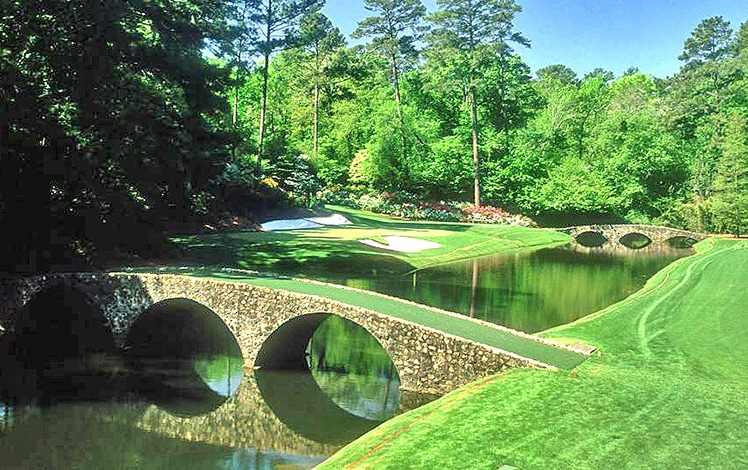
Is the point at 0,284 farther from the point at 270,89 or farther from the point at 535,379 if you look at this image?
the point at 270,89

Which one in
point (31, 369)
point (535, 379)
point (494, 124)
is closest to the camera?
point (535, 379)

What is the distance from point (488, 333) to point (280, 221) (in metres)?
30.7

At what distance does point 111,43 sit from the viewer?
26391 mm

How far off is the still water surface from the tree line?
573 cm

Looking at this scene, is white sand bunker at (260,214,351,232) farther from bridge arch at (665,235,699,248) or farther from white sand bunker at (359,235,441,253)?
bridge arch at (665,235,699,248)

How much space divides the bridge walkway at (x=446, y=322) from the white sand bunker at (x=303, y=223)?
76.8 feet

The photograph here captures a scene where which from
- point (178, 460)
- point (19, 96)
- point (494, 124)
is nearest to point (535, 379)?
point (178, 460)

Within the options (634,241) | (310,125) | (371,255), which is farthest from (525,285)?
(310,125)

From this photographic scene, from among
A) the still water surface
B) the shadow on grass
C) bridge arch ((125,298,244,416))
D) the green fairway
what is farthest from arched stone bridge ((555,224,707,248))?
bridge arch ((125,298,244,416))

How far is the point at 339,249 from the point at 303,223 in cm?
1047

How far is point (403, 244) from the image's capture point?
41562 mm

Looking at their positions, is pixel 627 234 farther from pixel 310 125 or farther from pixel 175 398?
pixel 175 398

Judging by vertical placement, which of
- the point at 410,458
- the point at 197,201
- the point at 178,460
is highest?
the point at 197,201

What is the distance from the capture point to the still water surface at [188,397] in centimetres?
1329
